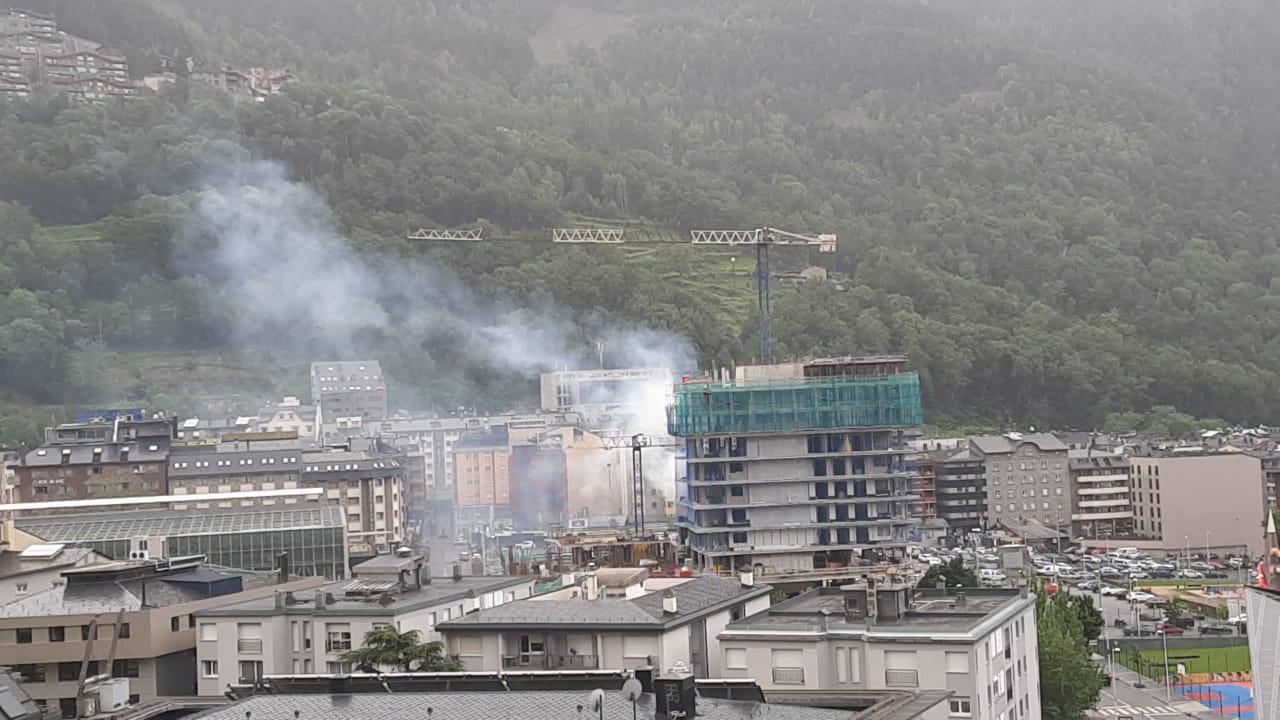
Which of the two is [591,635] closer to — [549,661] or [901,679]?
[549,661]

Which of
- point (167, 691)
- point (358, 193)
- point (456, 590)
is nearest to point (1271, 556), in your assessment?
point (456, 590)

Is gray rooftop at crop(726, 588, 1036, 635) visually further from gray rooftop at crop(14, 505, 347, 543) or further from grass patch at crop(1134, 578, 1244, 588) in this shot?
grass patch at crop(1134, 578, 1244, 588)

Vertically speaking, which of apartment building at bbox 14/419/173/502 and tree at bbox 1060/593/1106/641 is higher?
apartment building at bbox 14/419/173/502

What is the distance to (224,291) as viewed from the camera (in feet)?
531

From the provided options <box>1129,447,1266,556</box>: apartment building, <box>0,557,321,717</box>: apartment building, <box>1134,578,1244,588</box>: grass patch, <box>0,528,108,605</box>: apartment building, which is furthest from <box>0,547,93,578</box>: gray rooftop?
<box>1129,447,1266,556</box>: apartment building

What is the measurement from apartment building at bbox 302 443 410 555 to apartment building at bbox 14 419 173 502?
27.6 ft

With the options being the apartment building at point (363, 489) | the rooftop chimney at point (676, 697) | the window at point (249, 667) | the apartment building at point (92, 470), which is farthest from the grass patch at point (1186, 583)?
the rooftop chimney at point (676, 697)

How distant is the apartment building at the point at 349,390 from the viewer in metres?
145

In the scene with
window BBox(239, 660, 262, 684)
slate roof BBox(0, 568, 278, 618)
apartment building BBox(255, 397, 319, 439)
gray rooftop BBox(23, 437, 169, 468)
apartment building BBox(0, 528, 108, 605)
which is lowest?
window BBox(239, 660, 262, 684)

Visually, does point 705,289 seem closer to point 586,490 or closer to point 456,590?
point 586,490

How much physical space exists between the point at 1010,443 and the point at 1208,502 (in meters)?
15.3

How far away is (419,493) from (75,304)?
49.4 metres

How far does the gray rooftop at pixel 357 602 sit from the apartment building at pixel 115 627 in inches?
42.7

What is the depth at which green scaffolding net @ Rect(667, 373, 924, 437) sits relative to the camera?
2926 inches
